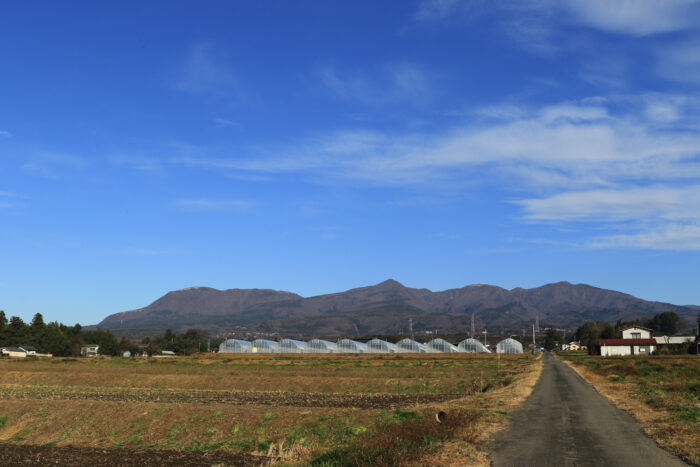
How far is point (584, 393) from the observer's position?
40094 millimetres

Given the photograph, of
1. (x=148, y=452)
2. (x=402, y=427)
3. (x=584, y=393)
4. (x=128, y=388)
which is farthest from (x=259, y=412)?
(x=128, y=388)

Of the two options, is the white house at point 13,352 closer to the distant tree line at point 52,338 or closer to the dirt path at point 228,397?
the distant tree line at point 52,338

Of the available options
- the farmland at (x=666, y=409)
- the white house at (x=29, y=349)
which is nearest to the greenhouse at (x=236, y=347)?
the white house at (x=29, y=349)

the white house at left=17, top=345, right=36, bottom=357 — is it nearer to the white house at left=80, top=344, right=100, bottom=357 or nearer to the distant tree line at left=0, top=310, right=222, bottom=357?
the distant tree line at left=0, top=310, right=222, bottom=357

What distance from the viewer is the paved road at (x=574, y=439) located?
17.1 meters

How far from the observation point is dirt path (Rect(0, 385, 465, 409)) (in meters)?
44.6

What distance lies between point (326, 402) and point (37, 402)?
67.8 feet

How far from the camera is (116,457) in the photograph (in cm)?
2661

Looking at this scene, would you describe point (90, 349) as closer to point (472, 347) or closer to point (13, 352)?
point (13, 352)

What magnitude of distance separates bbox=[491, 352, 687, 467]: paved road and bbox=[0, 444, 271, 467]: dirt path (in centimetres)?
1037

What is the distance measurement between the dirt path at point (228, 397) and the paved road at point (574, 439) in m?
14.7

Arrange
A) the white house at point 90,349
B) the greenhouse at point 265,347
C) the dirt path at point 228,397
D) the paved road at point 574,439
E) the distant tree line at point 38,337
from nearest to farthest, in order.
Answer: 1. the paved road at point 574,439
2. the dirt path at point 228,397
3. the distant tree line at point 38,337
4. the greenhouse at point 265,347
5. the white house at point 90,349

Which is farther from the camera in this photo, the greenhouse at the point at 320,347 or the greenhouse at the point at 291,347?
the greenhouse at the point at 291,347

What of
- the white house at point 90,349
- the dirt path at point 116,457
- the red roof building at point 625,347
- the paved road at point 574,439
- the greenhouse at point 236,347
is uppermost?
the paved road at point 574,439
